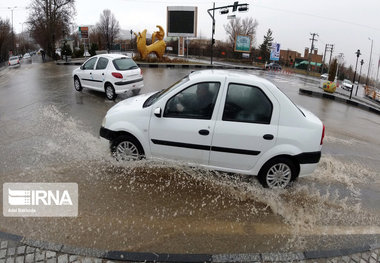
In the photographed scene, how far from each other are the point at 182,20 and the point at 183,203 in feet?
104

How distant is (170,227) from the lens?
3.62 metres

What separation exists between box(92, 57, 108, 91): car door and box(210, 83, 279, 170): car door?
725cm

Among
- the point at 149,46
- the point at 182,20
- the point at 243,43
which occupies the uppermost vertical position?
the point at 182,20

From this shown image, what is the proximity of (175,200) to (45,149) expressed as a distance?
323 cm

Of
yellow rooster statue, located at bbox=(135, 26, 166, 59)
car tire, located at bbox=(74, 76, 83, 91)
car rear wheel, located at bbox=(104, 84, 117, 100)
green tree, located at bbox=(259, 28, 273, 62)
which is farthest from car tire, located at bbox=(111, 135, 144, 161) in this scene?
green tree, located at bbox=(259, 28, 273, 62)

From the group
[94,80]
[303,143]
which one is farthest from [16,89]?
[303,143]

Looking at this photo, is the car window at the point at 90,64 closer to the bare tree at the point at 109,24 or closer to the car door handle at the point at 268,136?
the car door handle at the point at 268,136

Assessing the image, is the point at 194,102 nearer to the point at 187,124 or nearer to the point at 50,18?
the point at 187,124

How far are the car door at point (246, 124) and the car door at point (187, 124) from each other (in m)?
0.17

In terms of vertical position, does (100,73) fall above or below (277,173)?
above

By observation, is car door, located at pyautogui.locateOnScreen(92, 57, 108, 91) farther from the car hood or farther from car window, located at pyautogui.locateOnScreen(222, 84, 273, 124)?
car window, located at pyautogui.locateOnScreen(222, 84, 273, 124)

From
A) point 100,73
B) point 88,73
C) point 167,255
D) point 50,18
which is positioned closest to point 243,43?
point 50,18

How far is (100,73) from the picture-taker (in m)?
10.4

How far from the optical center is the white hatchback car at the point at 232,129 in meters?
4.23
